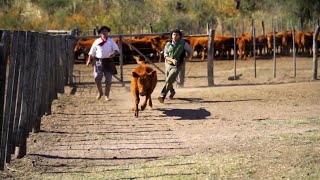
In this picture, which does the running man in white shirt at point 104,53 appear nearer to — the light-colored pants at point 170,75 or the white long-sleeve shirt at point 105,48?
the white long-sleeve shirt at point 105,48

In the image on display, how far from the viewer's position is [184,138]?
10.4 metres

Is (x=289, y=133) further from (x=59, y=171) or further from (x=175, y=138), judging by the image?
(x=59, y=171)

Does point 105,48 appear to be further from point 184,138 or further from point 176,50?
point 184,138

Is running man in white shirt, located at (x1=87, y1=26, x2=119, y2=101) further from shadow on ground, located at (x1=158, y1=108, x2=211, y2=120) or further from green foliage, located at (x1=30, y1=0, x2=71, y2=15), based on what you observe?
green foliage, located at (x1=30, y1=0, x2=71, y2=15)

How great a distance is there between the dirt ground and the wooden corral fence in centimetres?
34

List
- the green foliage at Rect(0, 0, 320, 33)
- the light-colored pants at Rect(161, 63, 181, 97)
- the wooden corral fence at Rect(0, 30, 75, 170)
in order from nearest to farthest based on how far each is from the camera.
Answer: the wooden corral fence at Rect(0, 30, 75, 170), the light-colored pants at Rect(161, 63, 181, 97), the green foliage at Rect(0, 0, 320, 33)

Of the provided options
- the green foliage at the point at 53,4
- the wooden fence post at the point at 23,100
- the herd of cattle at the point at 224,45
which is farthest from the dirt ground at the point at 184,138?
the green foliage at the point at 53,4

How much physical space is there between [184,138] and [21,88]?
2.99 m

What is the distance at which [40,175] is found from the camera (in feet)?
25.8

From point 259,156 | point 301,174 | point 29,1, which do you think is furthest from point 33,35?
point 29,1

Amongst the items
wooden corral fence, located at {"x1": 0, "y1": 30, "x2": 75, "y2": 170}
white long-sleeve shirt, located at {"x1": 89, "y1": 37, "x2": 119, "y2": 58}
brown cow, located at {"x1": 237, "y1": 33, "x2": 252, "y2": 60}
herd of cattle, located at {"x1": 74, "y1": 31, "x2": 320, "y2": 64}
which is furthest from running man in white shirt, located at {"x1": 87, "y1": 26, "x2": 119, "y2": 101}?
brown cow, located at {"x1": 237, "y1": 33, "x2": 252, "y2": 60}

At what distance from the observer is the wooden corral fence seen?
25.3 ft

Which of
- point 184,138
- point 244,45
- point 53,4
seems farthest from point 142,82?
point 53,4

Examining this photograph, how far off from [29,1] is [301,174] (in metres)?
55.2
